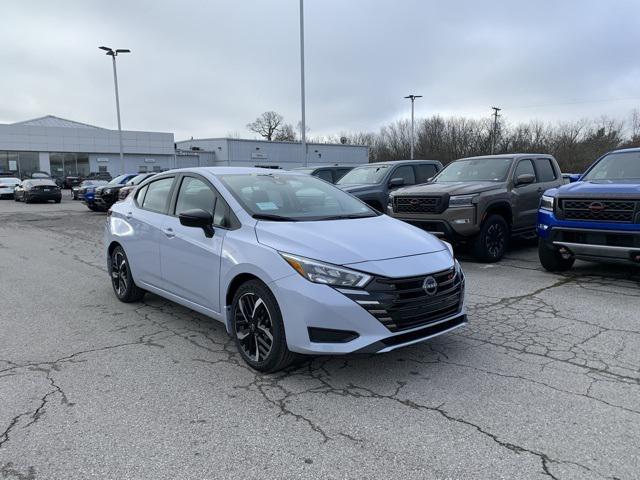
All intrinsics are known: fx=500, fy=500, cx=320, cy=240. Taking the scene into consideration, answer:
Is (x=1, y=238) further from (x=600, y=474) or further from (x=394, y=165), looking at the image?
(x=600, y=474)

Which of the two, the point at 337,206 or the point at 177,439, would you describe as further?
the point at 337,206

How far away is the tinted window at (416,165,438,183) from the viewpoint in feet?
40.9

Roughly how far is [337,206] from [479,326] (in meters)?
1.95

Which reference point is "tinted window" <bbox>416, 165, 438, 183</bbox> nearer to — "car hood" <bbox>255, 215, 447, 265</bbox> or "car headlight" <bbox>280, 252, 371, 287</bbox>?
"car hood" <bbox>255, 215, 447, 265</bbox>

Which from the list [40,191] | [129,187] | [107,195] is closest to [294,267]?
[129,187]

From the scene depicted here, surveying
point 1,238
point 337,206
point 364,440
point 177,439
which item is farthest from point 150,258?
point 1,238

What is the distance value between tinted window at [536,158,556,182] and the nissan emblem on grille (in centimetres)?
716

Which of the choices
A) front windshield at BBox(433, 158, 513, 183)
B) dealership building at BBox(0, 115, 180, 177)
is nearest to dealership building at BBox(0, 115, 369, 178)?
dealership building at BBox(0, 115, 180, 177)

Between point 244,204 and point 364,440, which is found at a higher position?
point 244,204

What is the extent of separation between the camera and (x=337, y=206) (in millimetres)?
5008

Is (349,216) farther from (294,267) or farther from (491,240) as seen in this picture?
(491,240)

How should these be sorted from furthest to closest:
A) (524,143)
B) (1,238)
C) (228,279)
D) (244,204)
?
→ (524,143) → (1,238) → (244,204) → (228,279)

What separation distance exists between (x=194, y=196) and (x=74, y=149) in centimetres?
5272

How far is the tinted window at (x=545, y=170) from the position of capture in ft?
32.8
